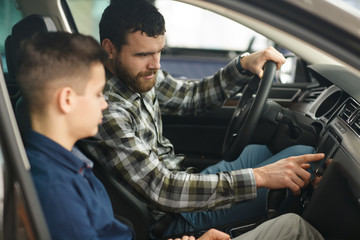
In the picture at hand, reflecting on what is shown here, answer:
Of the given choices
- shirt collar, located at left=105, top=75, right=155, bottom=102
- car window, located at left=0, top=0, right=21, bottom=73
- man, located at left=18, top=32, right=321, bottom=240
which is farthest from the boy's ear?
car window, located at left=0, top=0, right=21, bottom=73

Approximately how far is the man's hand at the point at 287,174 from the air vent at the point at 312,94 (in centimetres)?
64

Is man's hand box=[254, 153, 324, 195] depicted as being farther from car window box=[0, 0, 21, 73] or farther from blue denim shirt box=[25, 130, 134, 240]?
car window box=[0, 0, 21, 73]

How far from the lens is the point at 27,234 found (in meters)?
0.77

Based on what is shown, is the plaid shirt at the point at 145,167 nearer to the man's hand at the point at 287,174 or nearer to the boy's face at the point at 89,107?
the man's hand at the point at 287,174

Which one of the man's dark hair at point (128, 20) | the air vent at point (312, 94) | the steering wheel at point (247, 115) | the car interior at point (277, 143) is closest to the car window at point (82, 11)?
the car interior at point (277, 143)

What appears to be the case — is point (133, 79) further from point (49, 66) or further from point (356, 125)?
point (356, 125)

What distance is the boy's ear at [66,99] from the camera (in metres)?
0.82

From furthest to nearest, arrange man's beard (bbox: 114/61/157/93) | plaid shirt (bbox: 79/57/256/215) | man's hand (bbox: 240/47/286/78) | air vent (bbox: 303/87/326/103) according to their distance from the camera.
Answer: air vent (bbox: 303/87/326/103) < man's hand (bbox: 240/47/286/78) < man's beard (bbox: 114/61/157/93) < plaid shirt (bbox: 79/57/256/215)

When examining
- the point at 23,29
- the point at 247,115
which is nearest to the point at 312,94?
the point at 247,115

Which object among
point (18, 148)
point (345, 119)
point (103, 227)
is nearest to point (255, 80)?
point (345, 119)

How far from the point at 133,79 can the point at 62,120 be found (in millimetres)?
523

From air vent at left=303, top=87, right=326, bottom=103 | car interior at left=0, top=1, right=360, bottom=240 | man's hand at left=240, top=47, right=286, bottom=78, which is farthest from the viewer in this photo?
air vent at left=303, top=87, right=326, bottom=103

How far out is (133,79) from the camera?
1344 millimetres

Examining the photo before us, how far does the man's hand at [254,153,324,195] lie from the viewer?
1290 mm
